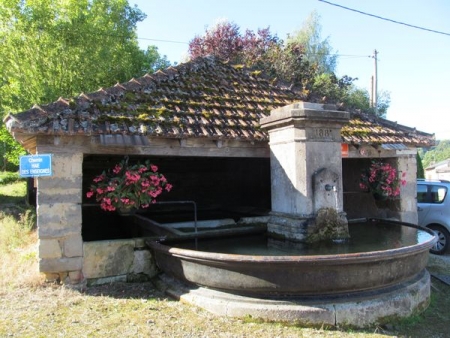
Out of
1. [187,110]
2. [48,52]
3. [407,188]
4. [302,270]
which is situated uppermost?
[48,52]

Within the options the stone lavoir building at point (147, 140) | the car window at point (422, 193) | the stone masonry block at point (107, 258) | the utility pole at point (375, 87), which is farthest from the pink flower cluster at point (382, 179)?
the utility pole at point (375, 87)

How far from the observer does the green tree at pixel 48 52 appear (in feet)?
40.6

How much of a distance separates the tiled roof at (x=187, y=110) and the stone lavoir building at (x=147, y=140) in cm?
2

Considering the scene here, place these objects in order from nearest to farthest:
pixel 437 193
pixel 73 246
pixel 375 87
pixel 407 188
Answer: pixel 73 246 < pixel 407 188 < pixel 437 193 < pixel 375 87

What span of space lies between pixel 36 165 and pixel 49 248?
1146 mm

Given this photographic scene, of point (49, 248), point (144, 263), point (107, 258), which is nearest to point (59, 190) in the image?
point (49, 248)

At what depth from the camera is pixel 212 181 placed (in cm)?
1092

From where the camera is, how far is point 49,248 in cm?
515

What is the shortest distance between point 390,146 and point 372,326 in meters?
4.31

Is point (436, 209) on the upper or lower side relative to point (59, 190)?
lower

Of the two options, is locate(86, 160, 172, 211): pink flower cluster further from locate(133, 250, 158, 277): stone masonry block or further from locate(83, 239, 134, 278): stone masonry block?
locate(133, 250, 158, 277): stone masonry block

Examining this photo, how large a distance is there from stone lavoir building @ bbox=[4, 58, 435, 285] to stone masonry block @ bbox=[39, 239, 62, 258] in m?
0.01

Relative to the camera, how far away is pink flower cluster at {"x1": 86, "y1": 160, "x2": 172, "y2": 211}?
17.7 ft

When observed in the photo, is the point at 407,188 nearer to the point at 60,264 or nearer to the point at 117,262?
the point at 117,262
